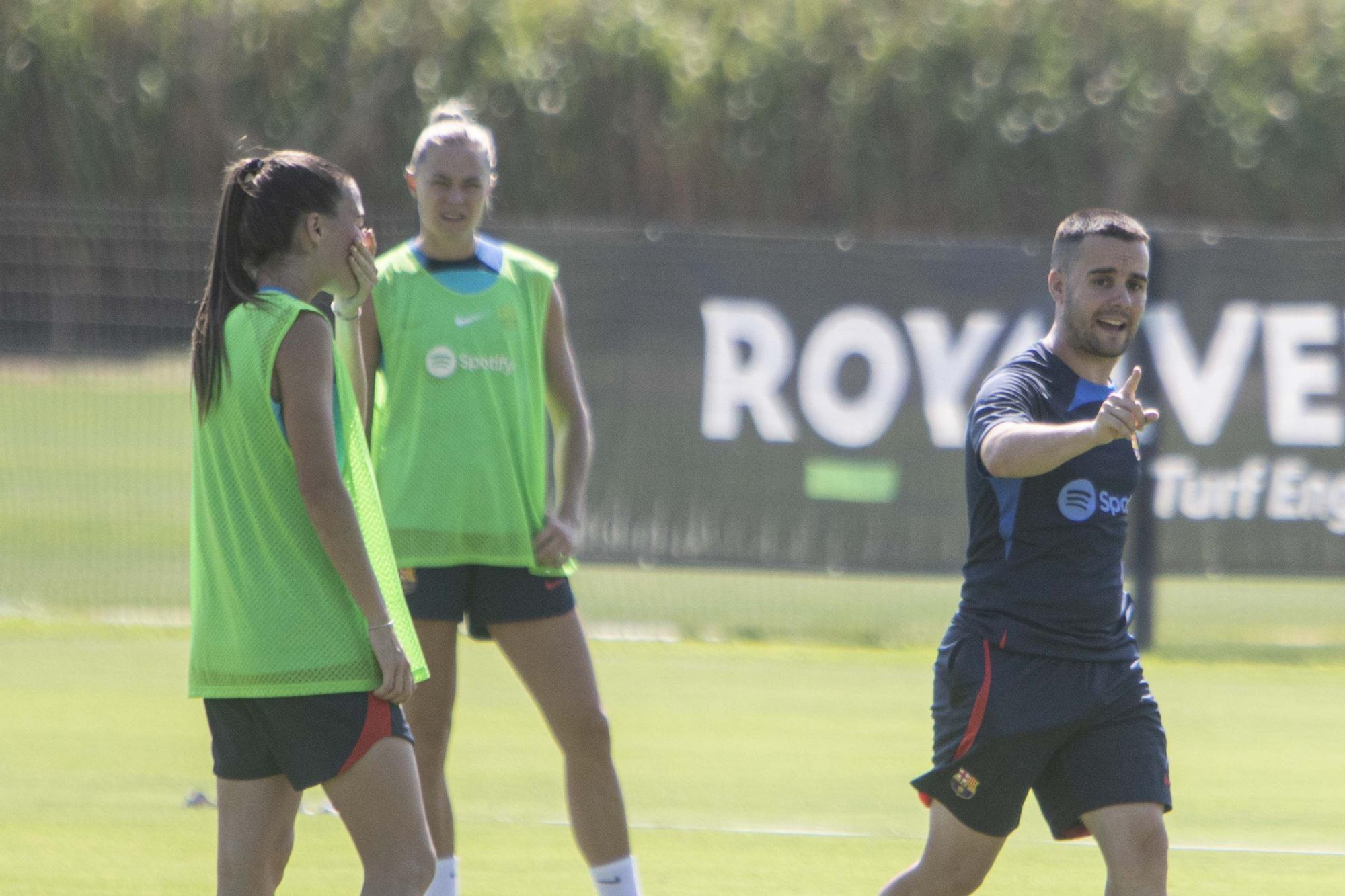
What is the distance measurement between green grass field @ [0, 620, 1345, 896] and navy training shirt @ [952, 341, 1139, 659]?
74.9 inches

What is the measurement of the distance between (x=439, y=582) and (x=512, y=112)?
27404mm

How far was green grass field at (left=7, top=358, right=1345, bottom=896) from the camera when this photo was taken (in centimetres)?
665

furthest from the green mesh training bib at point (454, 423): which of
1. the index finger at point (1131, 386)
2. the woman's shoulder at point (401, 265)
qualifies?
the index finger at point (1131, 386)

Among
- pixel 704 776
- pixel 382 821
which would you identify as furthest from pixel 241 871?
pixel 704 776

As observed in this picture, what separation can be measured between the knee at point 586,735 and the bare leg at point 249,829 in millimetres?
1448

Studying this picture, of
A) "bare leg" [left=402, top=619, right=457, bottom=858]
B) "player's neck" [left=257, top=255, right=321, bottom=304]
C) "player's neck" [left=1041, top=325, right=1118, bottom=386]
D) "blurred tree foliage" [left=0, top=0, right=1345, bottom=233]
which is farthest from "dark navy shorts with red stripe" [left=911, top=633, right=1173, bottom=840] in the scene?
"blurred tree foliage" [left=0, top=0, right=1345, bottom=233]

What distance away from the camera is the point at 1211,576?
38.0ft

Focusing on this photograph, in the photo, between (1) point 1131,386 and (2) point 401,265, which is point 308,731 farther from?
(2) point 401,265

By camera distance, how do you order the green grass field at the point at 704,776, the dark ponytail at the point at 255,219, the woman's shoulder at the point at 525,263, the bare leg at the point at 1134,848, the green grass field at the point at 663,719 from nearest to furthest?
the dark ponytail at the point at 255,219 < the bare leg at the point at 1134,848 < the woman's shoulder at the point at 525,263 < the green grass field at the point at 704,776 < the green grass field at the point at 663,719

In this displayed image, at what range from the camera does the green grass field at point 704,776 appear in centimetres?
650

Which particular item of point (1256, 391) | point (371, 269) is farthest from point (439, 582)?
point (1256, 391)

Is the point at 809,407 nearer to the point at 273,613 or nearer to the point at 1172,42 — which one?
the point at 273,613

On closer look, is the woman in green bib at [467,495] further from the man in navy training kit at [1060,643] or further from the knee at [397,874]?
the knee at [397,874]

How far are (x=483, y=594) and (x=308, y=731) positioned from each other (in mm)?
1610
